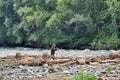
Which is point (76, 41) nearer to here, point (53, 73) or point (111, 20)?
point (111, 20)

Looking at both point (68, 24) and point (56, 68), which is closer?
point (56, 68)

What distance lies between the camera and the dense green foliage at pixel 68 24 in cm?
4644

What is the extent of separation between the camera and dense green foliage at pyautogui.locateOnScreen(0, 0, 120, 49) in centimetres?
4644

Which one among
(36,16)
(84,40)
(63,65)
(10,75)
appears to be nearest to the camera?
(10,75)

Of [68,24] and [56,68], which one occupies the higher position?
[56,68]

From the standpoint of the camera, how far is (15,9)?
54.6 m

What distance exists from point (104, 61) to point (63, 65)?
2015 mm

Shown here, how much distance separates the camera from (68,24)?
47.5m

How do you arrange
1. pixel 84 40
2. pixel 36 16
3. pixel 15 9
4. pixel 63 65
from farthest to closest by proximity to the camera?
pixel 15 9 < pixel 36 16 < pixel 84 40 < pixel 63 65

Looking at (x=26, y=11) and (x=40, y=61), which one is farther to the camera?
(x=26, y=11)

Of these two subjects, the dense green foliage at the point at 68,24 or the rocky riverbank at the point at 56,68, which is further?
the dense green foliage at the point at 68,24

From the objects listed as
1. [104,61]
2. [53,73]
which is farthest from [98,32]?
[53,73]

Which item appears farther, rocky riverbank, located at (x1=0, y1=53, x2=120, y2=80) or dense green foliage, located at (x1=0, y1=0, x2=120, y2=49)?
dense green foliage, located at (x1=0, y1=0, x2=120, y2=49)

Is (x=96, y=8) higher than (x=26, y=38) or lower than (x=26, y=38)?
higher
